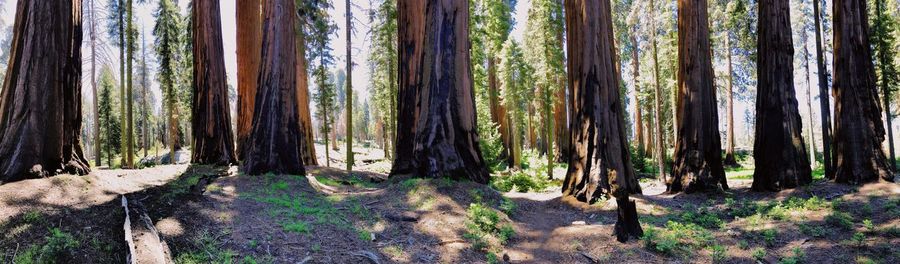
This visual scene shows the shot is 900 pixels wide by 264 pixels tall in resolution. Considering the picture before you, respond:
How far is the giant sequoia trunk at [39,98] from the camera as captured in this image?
20.2 feet

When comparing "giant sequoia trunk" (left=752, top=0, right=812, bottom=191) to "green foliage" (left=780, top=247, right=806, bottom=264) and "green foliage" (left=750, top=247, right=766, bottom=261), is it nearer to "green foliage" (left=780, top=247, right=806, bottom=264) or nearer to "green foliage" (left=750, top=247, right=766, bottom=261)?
"green foliage" (left=780, top=247, right=806, bottom=264)

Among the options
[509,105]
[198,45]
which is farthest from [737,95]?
[198,45]

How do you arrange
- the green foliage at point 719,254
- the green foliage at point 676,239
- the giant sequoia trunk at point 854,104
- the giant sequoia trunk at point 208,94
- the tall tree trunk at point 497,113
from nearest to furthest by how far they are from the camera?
the green foliage at point 719,254 < the green foliage at point 676,239 < the giant sequoia trunk at point 854,104 < the giant sequoia trunk at point 208,94 < the tall tree trunk at point 497,113

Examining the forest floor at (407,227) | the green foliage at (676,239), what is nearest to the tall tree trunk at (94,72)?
the forest floor at (407,227)

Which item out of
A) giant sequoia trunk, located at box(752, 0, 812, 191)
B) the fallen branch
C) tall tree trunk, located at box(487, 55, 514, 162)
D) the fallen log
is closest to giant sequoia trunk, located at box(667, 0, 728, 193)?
giant sequoia trunk, located at box(752, 0, 812, 191)

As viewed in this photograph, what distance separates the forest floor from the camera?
4.61 meters

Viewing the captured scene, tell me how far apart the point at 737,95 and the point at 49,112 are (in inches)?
1448

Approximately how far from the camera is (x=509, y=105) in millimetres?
24516

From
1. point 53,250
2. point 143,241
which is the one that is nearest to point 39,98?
point 53,250

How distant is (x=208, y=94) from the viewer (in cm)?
1282

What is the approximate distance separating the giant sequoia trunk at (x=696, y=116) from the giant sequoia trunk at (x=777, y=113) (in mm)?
825

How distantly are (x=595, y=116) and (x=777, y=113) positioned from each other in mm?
3999

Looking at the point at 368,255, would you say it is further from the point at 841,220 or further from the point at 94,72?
the point at 94,72

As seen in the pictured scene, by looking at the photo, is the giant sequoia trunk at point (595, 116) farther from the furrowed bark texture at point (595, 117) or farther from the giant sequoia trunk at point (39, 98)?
the giant sequoia trunk at point (39, 98)
